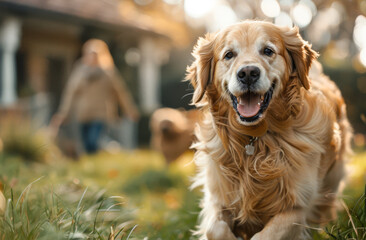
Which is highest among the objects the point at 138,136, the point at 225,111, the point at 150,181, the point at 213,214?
the point at 225,111

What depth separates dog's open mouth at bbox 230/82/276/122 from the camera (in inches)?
119

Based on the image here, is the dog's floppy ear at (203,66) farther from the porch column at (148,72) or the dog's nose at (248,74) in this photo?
the porch column at (148,72)

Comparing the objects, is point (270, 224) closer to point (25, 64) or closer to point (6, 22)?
point (6, 22)

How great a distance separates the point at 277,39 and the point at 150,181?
4220mm

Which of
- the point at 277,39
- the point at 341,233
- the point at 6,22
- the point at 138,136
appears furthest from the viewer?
the point at 138,136

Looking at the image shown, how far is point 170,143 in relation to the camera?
8.25 m

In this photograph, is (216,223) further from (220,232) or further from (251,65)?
(251,65)

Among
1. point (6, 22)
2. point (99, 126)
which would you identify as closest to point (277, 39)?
point (99, 126)

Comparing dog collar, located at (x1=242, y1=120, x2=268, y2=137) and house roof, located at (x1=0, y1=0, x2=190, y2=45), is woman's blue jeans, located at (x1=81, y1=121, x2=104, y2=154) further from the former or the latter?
dog collar, located at (x1=242, y1=120, x2=268, y2=137)

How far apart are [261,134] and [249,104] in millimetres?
248

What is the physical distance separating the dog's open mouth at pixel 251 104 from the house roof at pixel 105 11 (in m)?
7.17

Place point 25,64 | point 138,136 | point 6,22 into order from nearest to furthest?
1. point 6,22
2. point 25,64
3. point 138,136

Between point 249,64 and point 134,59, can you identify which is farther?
point 134,59

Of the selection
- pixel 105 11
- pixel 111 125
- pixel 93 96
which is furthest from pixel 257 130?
pixel 105 11
